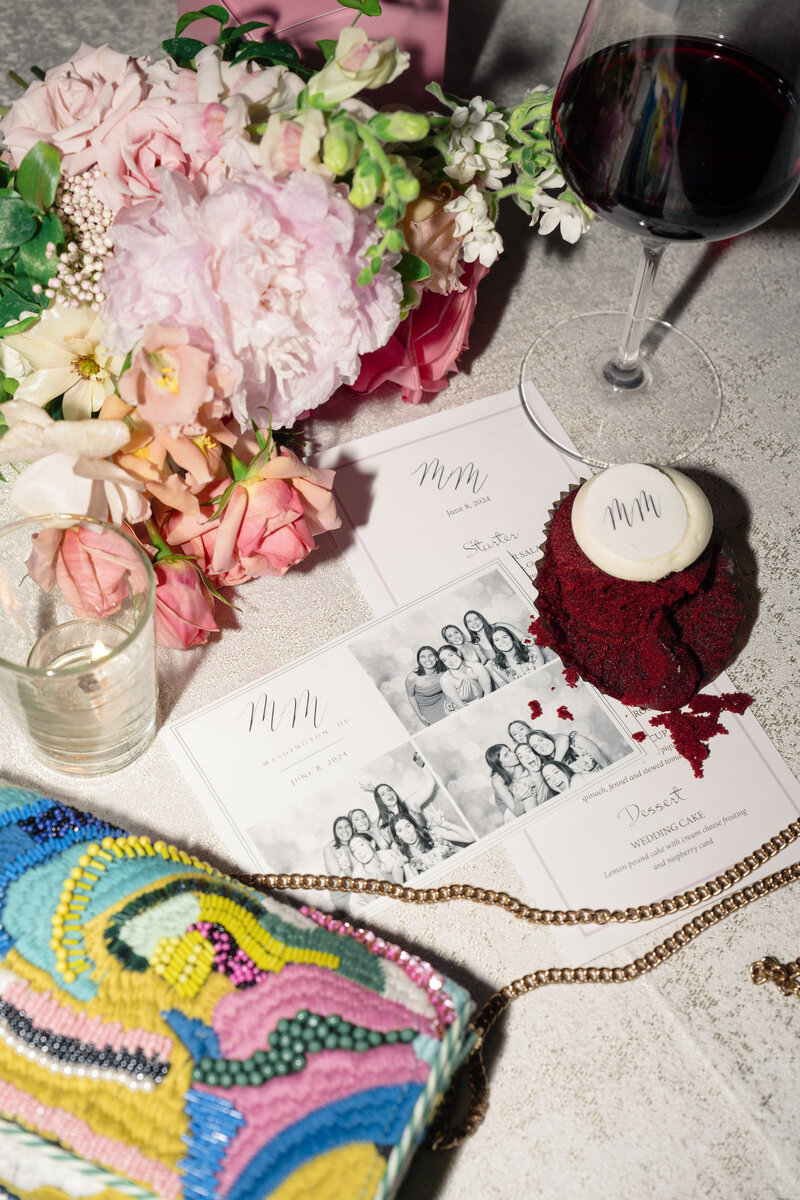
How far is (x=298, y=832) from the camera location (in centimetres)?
52

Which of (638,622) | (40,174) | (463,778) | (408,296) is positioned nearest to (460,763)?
(463,778)

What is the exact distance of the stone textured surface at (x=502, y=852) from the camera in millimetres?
456

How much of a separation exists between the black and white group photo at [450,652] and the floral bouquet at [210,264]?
0.08 meters

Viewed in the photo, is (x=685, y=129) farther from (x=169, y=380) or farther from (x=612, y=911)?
(x=612, y=911)

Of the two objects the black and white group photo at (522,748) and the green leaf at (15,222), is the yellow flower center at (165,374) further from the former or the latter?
the black and white group photo at (522,748)

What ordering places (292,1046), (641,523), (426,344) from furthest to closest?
(426,344) < (641,523) < (292,1046)

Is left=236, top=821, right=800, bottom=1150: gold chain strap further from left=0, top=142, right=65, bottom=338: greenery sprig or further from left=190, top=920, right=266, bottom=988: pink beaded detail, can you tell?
left=0, top=142, right=65, bottom=338: greenery sprig

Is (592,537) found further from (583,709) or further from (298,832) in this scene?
(298,832)

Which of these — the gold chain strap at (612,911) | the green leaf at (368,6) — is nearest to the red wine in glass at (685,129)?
the green leaf at (368,6)

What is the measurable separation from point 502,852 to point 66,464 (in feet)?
0.93

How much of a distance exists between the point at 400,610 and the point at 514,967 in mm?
200

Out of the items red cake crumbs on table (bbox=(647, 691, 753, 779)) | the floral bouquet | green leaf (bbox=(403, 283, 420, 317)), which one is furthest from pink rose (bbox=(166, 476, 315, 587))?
red cake crumbs on table (bbox=(647, 691, 753, 779))

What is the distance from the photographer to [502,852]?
520mm

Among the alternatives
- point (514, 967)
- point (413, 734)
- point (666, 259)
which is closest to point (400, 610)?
point (413, 734)
